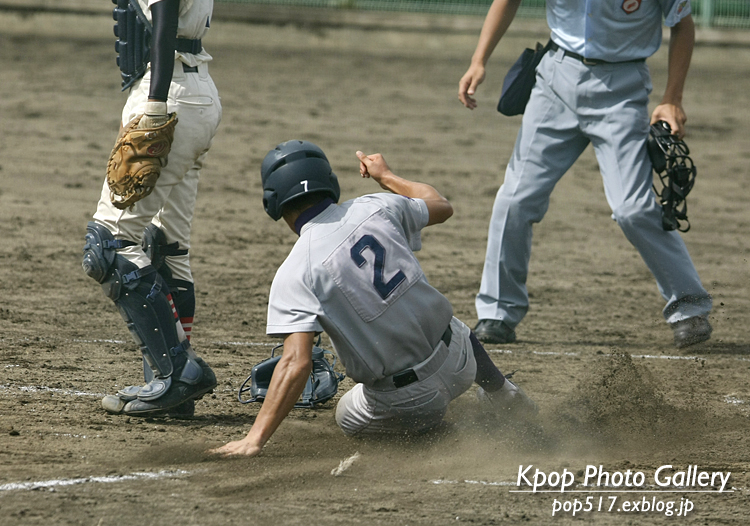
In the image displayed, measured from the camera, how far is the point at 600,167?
5.15 m

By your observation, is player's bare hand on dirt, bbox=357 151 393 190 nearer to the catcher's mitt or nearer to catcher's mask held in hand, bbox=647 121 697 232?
the catcher's mitt

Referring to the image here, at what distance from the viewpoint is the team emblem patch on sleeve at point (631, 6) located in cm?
496

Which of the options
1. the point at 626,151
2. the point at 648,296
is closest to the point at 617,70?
the point at 626,151

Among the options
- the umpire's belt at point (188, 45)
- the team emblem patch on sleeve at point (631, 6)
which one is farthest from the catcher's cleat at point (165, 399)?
the team emblem patch on sleeve at point (631, 6)

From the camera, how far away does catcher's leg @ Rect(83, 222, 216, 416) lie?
375cm

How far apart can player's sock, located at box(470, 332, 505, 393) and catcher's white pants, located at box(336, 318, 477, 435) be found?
0.09m

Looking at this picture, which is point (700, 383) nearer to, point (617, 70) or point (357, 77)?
point (617, 70)

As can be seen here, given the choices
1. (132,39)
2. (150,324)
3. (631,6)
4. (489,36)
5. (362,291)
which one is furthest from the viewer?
(489,36)

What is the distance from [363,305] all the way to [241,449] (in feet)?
2.01

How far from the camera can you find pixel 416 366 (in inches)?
140

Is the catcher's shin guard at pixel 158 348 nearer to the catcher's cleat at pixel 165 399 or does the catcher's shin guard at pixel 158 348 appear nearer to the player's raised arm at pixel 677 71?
the catcher's cleat at pixel 165 399

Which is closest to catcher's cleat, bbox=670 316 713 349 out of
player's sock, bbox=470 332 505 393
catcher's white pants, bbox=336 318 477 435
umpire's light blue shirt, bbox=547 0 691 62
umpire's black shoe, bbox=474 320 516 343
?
umpire's black shoe, bbox=474 320 516 343

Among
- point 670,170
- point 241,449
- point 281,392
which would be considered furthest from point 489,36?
point 241,449

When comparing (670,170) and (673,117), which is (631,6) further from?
(670,170)
